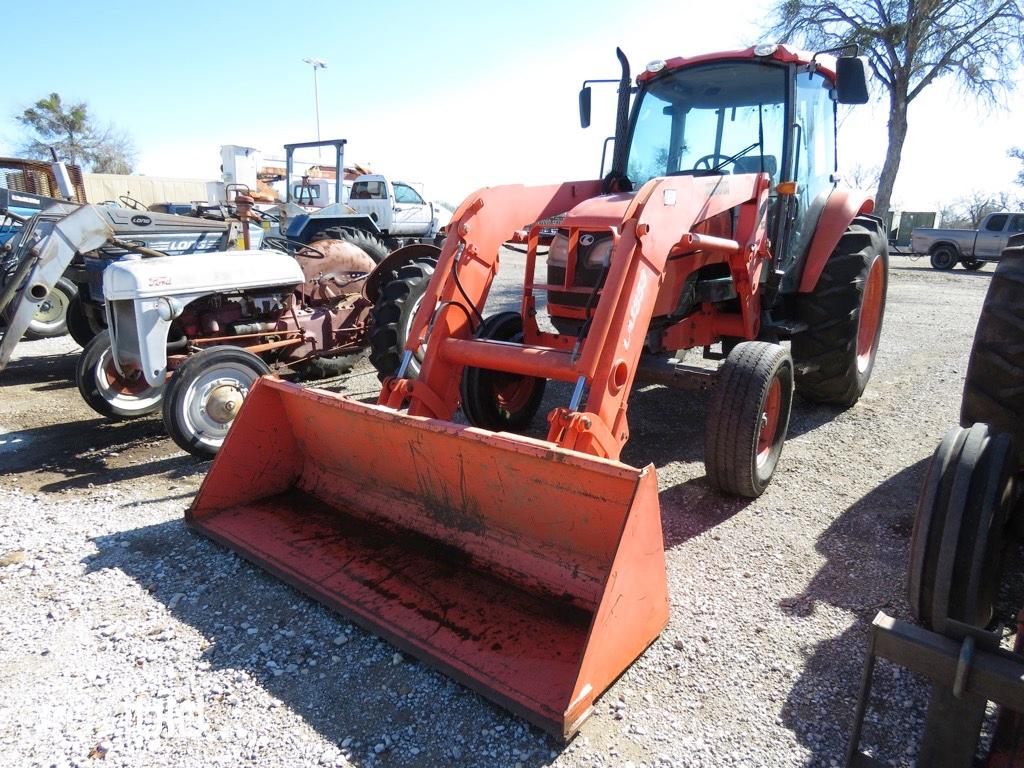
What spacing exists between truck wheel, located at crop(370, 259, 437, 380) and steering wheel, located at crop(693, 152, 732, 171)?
2.23 m

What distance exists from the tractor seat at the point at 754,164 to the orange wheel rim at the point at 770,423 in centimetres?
152

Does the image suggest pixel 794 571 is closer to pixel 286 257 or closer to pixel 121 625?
pixel 121 625

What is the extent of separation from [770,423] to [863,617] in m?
1.47

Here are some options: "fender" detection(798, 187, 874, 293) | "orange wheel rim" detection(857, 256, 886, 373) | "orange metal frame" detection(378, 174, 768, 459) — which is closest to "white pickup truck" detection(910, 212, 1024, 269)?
"orange wheel rim" detection(857, 256, 886, 373)

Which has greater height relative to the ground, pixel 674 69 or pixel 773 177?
pixel 674 69

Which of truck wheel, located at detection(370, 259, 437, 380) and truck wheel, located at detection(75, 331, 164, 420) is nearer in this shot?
truck wheel, located at detection(75, 331, 164, 420)

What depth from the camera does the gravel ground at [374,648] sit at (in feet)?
7.38

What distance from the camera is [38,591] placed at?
312 cm

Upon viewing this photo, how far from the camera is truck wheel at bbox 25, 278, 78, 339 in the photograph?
8844mm

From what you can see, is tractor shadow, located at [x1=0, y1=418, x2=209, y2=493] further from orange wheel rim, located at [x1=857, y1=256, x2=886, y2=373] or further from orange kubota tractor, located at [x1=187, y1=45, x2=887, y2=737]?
orange wheel rim, located at [x1=857, y1=256, x2=886, y2=373]

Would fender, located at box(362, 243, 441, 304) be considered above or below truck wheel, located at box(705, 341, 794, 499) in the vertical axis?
above

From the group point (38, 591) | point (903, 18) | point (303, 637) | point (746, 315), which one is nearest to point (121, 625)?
point (38, 591)

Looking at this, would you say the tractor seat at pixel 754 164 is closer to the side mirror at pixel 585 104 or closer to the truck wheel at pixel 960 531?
the side mirror at pixel 585 104

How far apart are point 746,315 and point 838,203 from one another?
1.38 meters
